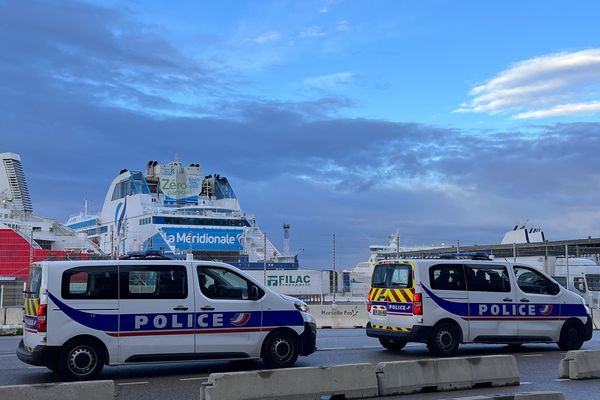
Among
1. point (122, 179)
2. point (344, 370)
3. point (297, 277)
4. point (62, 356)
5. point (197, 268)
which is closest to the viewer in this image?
point (344, 370)

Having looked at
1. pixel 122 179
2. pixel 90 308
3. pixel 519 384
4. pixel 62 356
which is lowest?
pixel 519 384

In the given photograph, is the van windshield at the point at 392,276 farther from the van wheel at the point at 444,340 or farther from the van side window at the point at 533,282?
the van side window at the point at 533,282

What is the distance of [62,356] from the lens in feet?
30.7

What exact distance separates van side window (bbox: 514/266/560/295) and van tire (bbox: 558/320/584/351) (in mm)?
825

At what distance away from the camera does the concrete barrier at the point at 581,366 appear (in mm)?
10117

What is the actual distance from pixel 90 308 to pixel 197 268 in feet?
5.64

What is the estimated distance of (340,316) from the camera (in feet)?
74.7

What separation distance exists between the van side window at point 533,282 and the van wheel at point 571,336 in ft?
2.73

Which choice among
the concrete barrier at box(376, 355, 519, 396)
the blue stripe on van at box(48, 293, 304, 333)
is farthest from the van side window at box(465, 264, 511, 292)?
the blue stripe on van at box(48, 293, 304, 333)

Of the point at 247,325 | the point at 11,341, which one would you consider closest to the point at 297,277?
the point at 11,341

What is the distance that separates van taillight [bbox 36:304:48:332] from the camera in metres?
9.32

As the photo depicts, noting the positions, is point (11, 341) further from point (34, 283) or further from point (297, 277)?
point (297, 277)

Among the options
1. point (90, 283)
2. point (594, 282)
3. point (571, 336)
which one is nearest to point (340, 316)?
point (571, 336)

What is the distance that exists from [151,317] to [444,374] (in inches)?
171
